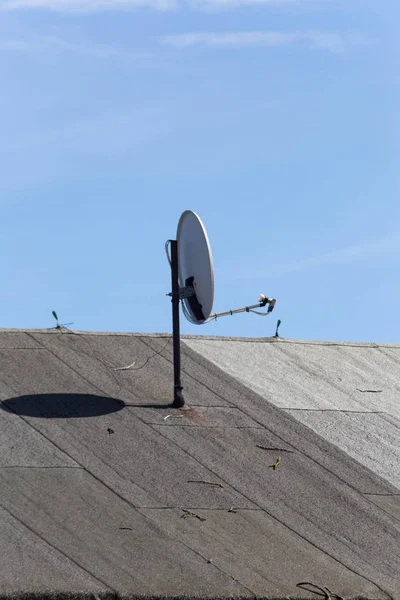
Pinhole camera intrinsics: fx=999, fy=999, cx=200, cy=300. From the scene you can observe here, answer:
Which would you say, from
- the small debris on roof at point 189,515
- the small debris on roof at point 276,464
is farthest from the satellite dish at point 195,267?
the small debris on roof at point 189,515

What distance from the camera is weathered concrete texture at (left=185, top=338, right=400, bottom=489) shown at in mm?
13680

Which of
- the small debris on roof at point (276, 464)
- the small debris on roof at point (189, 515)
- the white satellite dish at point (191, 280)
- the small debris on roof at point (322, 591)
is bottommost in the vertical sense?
the small debris on roof at point (322, 591)

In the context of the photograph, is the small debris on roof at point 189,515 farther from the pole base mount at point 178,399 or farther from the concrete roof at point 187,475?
the pole base mount at point 178,399

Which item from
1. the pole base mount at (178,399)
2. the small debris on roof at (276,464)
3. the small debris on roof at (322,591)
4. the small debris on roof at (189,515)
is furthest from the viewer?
the pole base mount at (178,399)

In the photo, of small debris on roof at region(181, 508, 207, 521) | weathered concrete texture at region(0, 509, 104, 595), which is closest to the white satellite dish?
small debris on roof at region(181, 508, 207, 521)

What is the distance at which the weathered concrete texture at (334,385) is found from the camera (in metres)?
13.7

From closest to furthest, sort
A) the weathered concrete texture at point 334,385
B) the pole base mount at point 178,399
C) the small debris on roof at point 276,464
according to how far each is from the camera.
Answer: the small debris on roof at point 276,464
the pole base mount at point 178,399
the weathered concrete texture at point 334,385

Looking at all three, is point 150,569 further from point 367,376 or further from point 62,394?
point 367,376

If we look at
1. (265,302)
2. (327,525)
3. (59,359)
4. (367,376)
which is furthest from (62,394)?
(367,376)

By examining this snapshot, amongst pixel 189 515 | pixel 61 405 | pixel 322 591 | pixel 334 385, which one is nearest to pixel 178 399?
pixel 61 405

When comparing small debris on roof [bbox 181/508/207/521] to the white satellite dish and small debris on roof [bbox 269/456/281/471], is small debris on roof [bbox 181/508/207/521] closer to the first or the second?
small debris on roof [bbox 269/456/281/471]

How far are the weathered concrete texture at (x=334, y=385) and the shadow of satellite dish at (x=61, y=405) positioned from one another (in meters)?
2.63

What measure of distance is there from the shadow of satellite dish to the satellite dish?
5.41 ft

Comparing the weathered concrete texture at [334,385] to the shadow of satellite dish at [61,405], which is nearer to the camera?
the shadow of satellite dish at [61,405]
